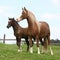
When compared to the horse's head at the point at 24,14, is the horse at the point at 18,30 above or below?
below

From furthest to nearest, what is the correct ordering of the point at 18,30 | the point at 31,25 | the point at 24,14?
the point at 18,30, the point at 24,14, the point at 31,25

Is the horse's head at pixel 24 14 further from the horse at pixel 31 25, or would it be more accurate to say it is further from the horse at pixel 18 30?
the horse at pixel 18 30

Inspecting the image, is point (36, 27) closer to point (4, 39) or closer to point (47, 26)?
point (47, 26)

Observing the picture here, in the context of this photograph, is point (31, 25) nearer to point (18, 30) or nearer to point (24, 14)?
point (24, 14)

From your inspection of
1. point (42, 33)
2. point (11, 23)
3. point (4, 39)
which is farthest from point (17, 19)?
point (4, 39)

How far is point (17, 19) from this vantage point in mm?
19734

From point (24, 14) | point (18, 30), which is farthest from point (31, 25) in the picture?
point (18, 30)

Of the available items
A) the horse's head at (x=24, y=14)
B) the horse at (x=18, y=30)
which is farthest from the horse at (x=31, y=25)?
the horse at (x=18, y=30)

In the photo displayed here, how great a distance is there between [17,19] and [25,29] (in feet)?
2.57

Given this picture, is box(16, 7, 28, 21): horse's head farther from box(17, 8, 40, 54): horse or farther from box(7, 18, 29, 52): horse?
box(7, 18, 29, 52): horse

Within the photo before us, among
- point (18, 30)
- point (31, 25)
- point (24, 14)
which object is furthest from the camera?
point (18, 30)

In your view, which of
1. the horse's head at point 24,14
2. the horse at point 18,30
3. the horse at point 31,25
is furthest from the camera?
the horse at point 18,30

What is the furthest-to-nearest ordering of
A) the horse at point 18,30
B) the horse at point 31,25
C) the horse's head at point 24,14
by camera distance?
the horse at point 18,30, the horse's head at point 24,14, the horse at point 31,25

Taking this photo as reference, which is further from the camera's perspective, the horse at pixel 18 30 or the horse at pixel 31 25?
the horse at pixel 18 30
